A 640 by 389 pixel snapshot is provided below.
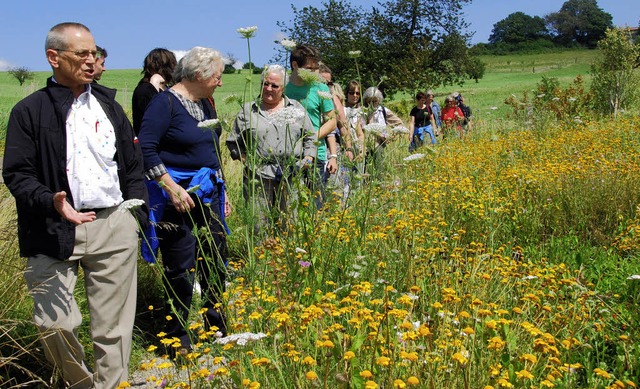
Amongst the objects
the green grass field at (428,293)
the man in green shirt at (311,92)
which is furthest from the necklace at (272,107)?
the green grass field at (428,293)

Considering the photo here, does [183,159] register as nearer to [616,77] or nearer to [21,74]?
[616,77]

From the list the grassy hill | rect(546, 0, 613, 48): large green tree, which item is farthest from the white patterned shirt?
rect(546, 0, 613, 48): large green tree

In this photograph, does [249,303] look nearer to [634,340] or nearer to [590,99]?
[634,340]

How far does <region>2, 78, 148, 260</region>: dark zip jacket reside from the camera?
293 centimetres

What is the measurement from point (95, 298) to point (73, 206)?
488mm

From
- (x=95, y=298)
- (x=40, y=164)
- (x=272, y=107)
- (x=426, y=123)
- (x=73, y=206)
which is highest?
(x=272, y=107)

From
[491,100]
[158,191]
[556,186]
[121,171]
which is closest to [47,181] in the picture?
[121,171]

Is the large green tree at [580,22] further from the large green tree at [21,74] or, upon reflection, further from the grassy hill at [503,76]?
the large green tree at [21,74]

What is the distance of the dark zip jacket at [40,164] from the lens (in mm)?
2928

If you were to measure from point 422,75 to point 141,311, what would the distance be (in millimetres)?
25142

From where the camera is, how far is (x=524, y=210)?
17.2 ft

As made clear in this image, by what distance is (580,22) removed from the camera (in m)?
113

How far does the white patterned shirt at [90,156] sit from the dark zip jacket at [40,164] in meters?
0.04

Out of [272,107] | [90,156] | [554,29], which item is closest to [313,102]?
[272,107]
